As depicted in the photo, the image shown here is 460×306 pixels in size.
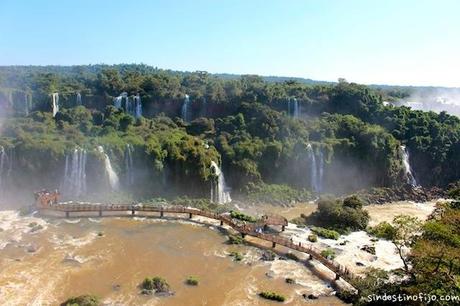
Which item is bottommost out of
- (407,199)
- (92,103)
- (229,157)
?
(407,199)

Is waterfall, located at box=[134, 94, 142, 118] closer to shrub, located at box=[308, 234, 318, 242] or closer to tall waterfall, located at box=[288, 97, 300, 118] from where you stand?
tall waterfall, located at box=[288, 97, 300, 118]

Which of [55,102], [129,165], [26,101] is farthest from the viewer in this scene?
[55,102]

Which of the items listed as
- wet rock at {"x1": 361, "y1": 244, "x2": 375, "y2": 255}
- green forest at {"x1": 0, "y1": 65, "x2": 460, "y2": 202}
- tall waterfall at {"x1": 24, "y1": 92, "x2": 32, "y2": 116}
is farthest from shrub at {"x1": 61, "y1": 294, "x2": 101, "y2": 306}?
tall waterfall at {"x1": 24, "y1": 92, "x2": 32, "y2": 116}

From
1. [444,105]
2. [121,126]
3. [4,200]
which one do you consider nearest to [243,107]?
[121,126]

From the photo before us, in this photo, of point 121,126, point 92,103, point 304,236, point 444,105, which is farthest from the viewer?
point 444,105

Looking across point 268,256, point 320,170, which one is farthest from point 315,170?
point 268,256

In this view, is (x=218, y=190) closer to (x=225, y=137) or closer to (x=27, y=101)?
(x=225, y=137)

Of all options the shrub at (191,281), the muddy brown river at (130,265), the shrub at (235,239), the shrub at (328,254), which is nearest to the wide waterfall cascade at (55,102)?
the muddy brown river at (130,265)

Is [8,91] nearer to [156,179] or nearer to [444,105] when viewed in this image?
[156,179]

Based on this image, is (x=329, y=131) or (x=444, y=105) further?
(x=444, y=105)
